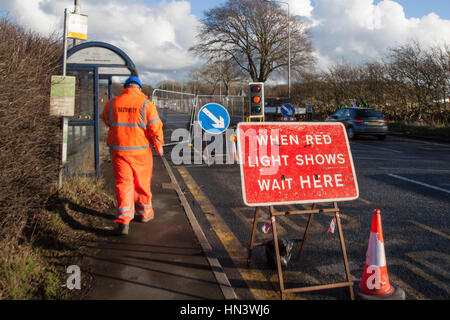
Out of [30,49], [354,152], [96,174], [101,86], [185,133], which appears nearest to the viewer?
[30,49]

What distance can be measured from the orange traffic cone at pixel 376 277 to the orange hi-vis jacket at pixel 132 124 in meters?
2.74

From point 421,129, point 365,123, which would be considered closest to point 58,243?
point 365,123

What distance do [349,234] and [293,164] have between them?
188cm

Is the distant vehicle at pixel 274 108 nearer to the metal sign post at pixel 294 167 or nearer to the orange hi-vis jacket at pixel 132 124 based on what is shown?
the orange hi-vis jacket at pixel 132 124

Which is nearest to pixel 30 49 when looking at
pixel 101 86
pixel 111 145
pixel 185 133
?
pixel 111 145

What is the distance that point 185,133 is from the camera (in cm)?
1795

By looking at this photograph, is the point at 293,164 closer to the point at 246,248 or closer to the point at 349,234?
the point at 246,248

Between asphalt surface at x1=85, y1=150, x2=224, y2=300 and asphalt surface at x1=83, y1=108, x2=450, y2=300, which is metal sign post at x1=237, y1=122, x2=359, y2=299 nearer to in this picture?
asphalt surface at x1=83, y1=108, x2=450, y2=300

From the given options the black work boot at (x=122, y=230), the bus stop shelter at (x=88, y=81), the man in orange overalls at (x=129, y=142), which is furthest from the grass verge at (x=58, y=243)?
the bus stop shelter at (x=88, y=81)

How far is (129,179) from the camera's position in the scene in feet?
15.8

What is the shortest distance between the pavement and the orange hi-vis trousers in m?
0.31
